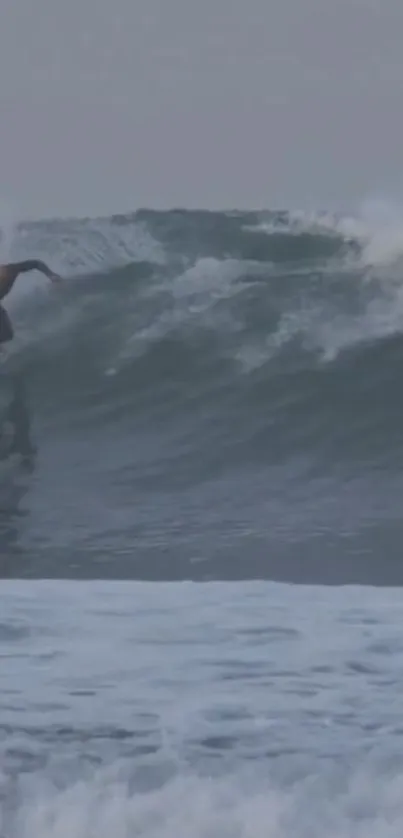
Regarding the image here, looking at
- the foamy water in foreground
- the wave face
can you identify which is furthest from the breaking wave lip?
the foamy water in foreground

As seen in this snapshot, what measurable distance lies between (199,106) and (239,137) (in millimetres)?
72

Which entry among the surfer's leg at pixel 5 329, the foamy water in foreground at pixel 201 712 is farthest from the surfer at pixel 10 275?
the foamy water in foreground at pixel 201 712

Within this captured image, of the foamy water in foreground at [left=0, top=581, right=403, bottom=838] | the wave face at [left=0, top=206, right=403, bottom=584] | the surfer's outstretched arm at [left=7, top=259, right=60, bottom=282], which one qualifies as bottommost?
the foamy water in foreground at [left=0, top=581, right=403, bottom=838]

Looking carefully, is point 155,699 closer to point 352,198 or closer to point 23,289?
point 23,289

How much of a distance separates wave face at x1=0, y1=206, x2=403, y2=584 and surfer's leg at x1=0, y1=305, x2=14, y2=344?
0.04ft

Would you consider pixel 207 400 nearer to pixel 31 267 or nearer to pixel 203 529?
pixel 203 529

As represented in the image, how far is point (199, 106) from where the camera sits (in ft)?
5.91

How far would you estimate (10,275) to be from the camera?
→ 184 centimetres

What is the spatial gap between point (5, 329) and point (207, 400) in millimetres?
310

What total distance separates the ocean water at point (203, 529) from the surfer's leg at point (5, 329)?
2 centimetres

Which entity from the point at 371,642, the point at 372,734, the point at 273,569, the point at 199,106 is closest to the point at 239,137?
the point at 199,106

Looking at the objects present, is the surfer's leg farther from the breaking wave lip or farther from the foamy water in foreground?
the foamy water in foreground

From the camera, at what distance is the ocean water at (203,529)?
1636 millimetres

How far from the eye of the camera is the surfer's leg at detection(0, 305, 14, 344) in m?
1.85
